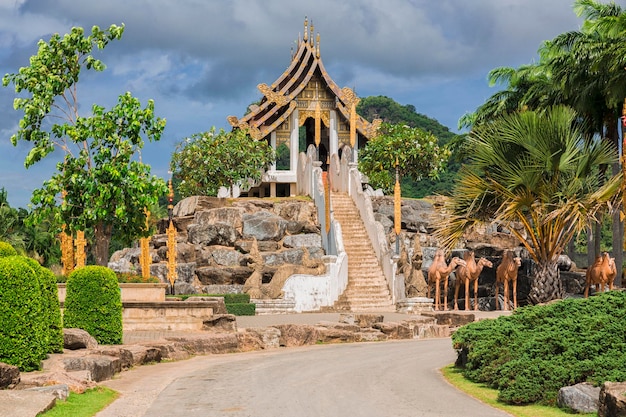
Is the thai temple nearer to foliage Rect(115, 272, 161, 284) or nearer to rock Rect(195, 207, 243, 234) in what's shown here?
rock Rect(195, 207, 243, 234)

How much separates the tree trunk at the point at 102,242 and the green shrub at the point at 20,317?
13735 mm

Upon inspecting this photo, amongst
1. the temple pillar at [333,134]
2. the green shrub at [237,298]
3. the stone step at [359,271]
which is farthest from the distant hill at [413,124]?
the green shrub at [237,298]

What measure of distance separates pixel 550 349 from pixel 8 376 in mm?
7547

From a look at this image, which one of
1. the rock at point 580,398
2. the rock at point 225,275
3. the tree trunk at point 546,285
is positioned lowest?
the rock at point 580,398

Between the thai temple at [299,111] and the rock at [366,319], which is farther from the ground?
the thai temple at [299,111]

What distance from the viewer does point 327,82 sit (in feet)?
192

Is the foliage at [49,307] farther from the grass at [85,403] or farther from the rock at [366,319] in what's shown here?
the rock at [366,319]

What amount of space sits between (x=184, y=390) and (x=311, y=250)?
26.9 m

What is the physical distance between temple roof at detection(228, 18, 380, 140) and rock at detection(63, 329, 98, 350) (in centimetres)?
3923

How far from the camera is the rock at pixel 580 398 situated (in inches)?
447

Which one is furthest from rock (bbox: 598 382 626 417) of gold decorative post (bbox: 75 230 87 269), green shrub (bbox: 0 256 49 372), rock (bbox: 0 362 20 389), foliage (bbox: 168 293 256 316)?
gold decorative post (bbox: 75 230 87 269)

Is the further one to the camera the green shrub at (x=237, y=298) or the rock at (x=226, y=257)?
the rock at (x=226, y=257)

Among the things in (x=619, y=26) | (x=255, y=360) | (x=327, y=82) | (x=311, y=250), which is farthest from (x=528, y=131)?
(x=327, y=82)

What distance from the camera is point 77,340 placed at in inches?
656
